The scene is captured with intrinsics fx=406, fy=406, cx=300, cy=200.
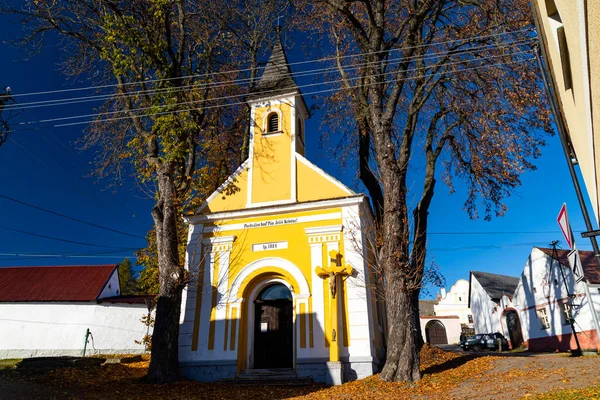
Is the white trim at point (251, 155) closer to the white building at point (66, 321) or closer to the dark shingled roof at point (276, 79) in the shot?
the dark shingled roof at point (276, 79)

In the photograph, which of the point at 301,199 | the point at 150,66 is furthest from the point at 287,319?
the point at 150,66

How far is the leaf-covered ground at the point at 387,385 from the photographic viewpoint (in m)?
8.77

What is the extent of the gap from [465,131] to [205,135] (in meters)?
11.2

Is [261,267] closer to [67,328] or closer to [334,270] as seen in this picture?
[334,270]

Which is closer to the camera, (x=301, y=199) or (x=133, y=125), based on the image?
(x=301, y=199)

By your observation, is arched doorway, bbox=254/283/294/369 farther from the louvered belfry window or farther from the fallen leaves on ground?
the louvered belfry window

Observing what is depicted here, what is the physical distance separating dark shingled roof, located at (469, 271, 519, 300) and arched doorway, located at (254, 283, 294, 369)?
2791 cm

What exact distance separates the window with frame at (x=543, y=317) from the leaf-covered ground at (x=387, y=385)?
14.5 meters

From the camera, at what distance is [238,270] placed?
1485cm

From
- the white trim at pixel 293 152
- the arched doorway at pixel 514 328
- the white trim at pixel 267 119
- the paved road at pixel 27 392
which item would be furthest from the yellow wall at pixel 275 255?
the arched doorway at pixel 514 328

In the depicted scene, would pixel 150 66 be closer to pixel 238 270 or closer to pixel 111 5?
pixel 111 5

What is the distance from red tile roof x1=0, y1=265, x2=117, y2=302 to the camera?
959 inches

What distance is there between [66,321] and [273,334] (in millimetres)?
15660

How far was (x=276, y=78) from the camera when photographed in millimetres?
18891
